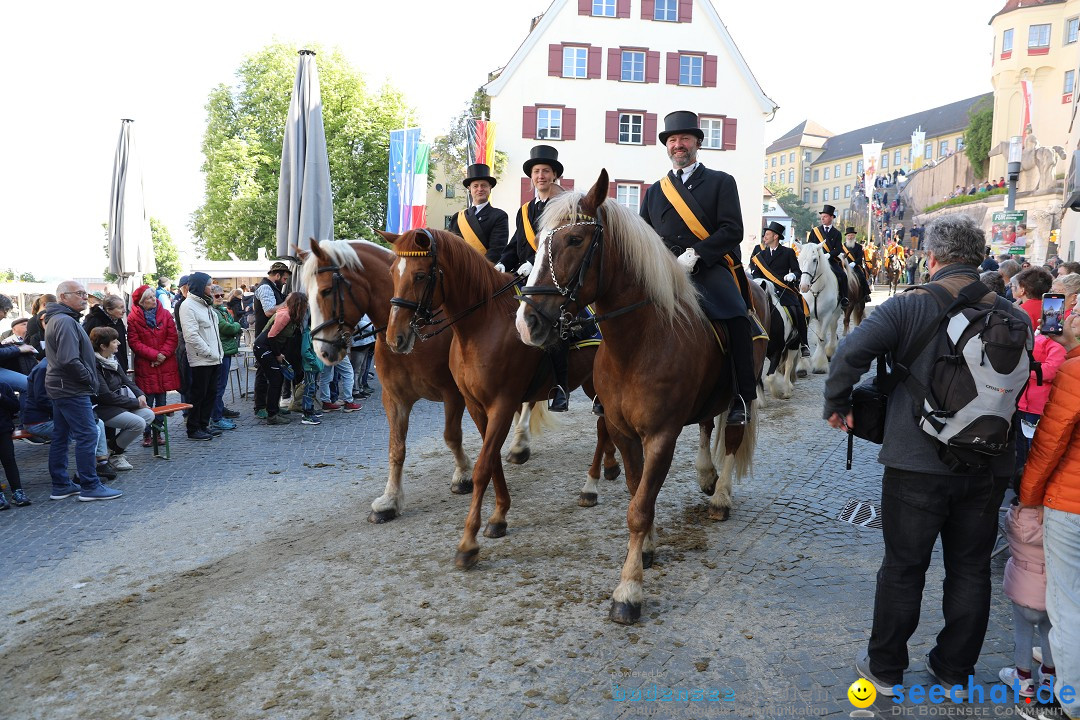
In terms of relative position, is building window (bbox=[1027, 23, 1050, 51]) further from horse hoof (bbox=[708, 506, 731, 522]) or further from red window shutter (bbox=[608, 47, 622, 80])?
horse hoof (bbox=[708, 506, 731, 522])

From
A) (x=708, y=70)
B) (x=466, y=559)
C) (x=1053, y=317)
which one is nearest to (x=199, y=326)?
(x=466, y=559)

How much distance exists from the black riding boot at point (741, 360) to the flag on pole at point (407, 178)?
18915 mm

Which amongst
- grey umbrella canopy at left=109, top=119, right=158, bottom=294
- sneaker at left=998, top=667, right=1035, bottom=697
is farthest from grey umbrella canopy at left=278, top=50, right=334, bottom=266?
sneaker at left=998, top=667, right=1035, bottom=697

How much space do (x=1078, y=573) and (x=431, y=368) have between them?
4.15 m

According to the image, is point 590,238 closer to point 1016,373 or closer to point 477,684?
point 1016,373

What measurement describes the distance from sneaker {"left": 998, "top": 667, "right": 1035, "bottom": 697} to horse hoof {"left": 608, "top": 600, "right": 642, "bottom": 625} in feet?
5.60

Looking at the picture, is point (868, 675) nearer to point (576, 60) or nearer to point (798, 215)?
point (576, 60)

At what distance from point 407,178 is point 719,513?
19138 mm

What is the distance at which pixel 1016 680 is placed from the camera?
3105mm

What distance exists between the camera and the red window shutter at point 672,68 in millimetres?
29547

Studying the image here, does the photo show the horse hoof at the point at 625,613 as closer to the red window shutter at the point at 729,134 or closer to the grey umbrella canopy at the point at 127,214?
the grey umbrella canopy at the point at 127,214

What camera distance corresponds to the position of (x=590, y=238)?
11.9 ft

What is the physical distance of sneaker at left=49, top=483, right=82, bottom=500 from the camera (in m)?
6.31

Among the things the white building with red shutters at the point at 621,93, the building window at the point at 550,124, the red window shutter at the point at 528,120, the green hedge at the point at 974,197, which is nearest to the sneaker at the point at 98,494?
the white building with red shutters at the point at 621,93
